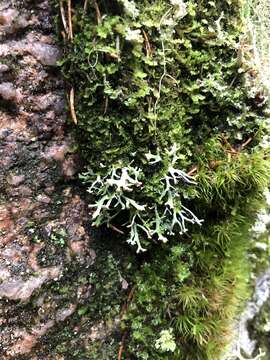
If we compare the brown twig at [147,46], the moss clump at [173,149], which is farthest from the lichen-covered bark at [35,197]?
the brown twig at [147,46]

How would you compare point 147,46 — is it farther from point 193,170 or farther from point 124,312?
point 124,312

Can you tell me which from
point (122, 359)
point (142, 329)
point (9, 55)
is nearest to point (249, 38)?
point (9, 55)

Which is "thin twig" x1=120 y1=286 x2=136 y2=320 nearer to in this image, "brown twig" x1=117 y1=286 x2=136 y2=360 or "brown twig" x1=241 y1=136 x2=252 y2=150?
"brown twig" x1=117 y1=286 x2=136 y2=360

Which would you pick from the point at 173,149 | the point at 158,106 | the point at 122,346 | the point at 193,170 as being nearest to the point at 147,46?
the point at 158,106

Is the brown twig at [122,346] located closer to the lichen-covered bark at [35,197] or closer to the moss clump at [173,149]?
the moss clump at [173,149]

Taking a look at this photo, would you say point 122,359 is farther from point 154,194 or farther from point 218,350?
point 154,194

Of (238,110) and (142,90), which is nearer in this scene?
(142,90)
